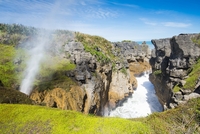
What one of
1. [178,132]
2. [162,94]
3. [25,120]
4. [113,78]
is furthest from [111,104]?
[25,120]

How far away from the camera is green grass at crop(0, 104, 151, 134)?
11.0 metres

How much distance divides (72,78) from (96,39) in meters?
31.0

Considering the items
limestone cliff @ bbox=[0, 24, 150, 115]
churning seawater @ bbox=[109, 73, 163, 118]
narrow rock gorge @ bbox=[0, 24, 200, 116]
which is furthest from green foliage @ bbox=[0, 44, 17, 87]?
churning seawater @ bbox=[109, 73, 163, 118]

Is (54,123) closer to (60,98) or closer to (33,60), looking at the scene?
(60,98)

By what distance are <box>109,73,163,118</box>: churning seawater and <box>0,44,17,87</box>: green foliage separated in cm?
2701

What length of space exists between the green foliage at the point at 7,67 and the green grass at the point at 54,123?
55.1 ft

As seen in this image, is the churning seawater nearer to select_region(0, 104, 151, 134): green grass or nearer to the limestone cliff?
the limestone cliff

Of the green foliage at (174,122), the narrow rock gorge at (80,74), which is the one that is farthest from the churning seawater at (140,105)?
the green foliage at (174,122)

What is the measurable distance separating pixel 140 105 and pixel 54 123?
42.3 metres

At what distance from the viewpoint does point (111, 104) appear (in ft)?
145

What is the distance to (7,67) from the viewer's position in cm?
2977

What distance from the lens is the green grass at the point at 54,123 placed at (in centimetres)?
1099

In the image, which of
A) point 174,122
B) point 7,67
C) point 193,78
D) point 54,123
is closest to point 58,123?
point 54,123

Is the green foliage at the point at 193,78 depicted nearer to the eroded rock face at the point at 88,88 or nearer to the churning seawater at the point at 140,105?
the churning seawater at the point at 140,105
